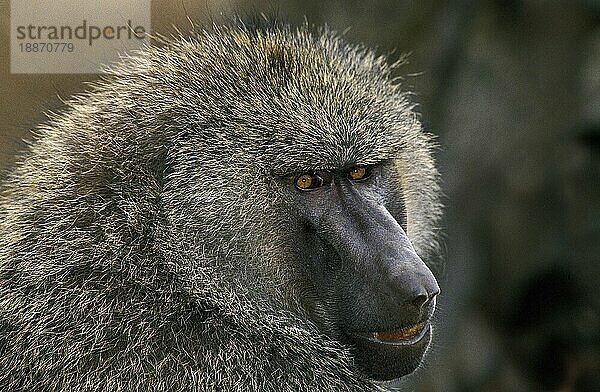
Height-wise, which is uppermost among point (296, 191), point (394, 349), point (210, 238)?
point (296, 191)

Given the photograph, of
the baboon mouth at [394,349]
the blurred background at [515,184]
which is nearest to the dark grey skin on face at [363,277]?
the baboon mouth at [394,349]

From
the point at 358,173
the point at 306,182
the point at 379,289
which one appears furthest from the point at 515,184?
the point at 379,289

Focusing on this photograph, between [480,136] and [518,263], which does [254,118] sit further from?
[518,263]

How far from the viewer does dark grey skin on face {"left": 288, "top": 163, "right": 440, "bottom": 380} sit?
2.01m

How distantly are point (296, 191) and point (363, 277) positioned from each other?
28 cm

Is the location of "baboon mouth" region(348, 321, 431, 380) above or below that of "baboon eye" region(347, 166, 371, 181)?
below

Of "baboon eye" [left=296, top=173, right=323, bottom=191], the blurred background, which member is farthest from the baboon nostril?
the blurred background

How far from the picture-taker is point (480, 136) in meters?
4.45

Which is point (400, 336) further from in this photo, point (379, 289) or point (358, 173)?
point (358, 173)

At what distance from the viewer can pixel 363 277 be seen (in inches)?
80.5

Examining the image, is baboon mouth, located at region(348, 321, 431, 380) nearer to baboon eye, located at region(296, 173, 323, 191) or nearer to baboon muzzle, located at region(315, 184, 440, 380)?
baboon muzzle, located at region(315, 184, 440, 380)

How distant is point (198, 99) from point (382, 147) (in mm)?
483

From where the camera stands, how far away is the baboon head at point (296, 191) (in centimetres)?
206

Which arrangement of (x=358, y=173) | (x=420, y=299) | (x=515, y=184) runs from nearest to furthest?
(x=420, y=299) < (x=358, y=173) < (x=515, y=184)
